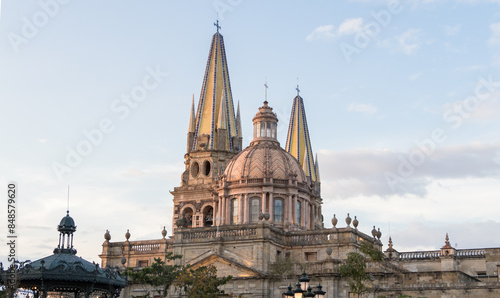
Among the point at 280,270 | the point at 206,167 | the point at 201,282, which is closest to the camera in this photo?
the point at 201,282

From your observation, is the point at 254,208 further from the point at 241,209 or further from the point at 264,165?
the point at 264,165

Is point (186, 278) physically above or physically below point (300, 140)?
below

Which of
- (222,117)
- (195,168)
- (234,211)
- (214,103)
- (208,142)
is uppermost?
(214,103)

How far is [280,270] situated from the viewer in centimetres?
6203

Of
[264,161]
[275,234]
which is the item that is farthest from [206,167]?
[275,234]

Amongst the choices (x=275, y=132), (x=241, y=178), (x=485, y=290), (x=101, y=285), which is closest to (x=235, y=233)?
(x=241, y=178)

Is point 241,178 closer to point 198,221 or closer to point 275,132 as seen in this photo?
point 275,132

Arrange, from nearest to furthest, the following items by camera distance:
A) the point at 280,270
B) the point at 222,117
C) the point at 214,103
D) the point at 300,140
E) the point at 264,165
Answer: the point at 280,270 < the point at 264,165 < the point at 222,117 < the point at 214,103 < the point at 300,140

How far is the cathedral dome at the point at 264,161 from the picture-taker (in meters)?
71.4

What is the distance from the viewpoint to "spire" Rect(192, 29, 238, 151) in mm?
85812

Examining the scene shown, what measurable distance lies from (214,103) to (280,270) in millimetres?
29522

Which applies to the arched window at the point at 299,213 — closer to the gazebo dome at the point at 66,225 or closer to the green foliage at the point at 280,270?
the green foliage at the point at 280,270

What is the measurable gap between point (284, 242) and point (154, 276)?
40.4ft

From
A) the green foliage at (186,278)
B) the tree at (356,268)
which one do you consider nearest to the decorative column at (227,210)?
the green foliage at (186,278)
